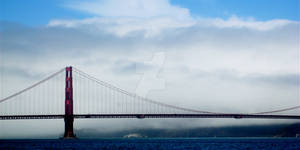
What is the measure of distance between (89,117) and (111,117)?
4648 millimetres

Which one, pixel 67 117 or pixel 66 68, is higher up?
pixel 66 68

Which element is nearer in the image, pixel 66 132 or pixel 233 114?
pixel 66 132

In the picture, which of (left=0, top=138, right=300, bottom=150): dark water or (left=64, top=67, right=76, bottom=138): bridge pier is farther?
(left=64, top=67, right=76, bottom=138): bridge pier

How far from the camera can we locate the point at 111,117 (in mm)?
85938

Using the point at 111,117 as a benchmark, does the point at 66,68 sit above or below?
above

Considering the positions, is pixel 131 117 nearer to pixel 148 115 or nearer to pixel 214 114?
pixel 148 115

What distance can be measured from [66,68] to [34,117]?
1344 cm

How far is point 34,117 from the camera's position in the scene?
83562 mm

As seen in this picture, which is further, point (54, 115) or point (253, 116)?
point (253, 116)

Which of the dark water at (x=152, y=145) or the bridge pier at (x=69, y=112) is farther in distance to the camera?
the bridge pier at (x=69, y=112)

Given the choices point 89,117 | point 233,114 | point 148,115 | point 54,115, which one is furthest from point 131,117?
point 233,114

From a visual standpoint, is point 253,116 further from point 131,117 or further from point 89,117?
point 89,117

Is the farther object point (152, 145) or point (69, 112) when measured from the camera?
point (69, 112)

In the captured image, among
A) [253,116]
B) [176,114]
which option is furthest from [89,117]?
[253,116]
